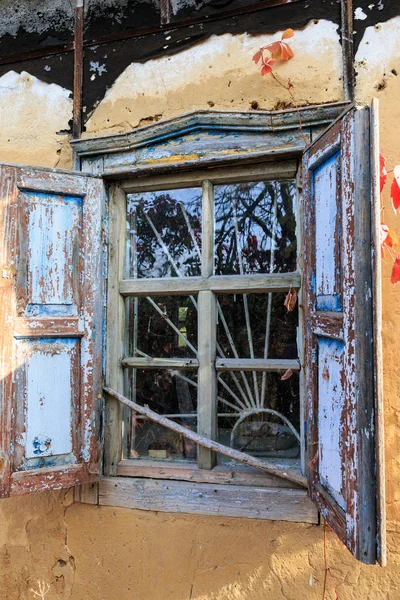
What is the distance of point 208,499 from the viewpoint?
207 cm

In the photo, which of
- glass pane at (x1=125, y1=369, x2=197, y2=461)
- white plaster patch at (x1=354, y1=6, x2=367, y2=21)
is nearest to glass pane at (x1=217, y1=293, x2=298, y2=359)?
glass pane at (x1=125, y1=369, x2=197, y2=461)

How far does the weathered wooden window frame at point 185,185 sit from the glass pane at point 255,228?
0.22ft

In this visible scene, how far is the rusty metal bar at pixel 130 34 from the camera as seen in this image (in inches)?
82.8

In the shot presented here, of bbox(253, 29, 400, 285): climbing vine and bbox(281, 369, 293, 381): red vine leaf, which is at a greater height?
bbox(253, 29, 400, 285): climbing vine

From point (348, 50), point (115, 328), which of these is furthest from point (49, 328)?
point (348, 50)

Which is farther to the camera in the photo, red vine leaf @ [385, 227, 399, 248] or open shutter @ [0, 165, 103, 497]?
open shutter @ [0, 165, 103, 497]

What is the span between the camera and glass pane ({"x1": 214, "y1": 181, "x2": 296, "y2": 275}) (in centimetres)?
216

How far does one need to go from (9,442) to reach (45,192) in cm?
113

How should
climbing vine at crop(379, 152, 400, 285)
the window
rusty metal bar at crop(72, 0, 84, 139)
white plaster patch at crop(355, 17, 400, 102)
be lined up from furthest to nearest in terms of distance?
rusty metal bar at crop(72, 0, 84, 139) → the window → white plaster patch at crop(355, 17, 400, 102) → climbing vine at crop(379, 152, 400, 285)

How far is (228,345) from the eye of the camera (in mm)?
2197

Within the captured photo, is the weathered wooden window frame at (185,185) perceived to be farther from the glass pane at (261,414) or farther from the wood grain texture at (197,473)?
the glass pane at (261,414)

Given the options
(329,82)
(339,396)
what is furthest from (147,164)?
(339,396)

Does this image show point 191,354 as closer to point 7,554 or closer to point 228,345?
point 228,345

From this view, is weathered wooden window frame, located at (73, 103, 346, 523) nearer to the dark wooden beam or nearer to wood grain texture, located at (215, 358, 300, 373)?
the dark wooden beam
